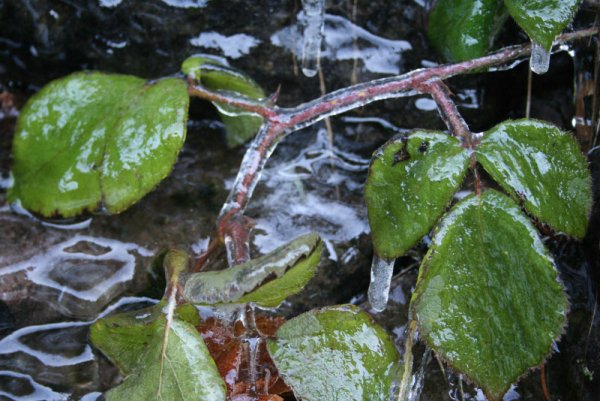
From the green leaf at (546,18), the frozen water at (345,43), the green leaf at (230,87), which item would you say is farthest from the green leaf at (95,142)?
the green leaf at (546,18)

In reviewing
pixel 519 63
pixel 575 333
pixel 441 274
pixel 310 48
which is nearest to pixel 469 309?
pixel 441 274

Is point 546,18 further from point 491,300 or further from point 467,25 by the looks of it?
point 491,300

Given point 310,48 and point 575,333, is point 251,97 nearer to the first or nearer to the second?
point 310,48

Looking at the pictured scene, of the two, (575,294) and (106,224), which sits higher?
(575,294)

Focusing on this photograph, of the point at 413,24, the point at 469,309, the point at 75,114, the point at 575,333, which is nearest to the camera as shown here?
the point at 469,309

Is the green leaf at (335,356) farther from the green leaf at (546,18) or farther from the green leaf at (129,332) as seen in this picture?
the green leaf at (546,18)

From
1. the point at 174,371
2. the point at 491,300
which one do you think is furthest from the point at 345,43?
the point at 174,371
